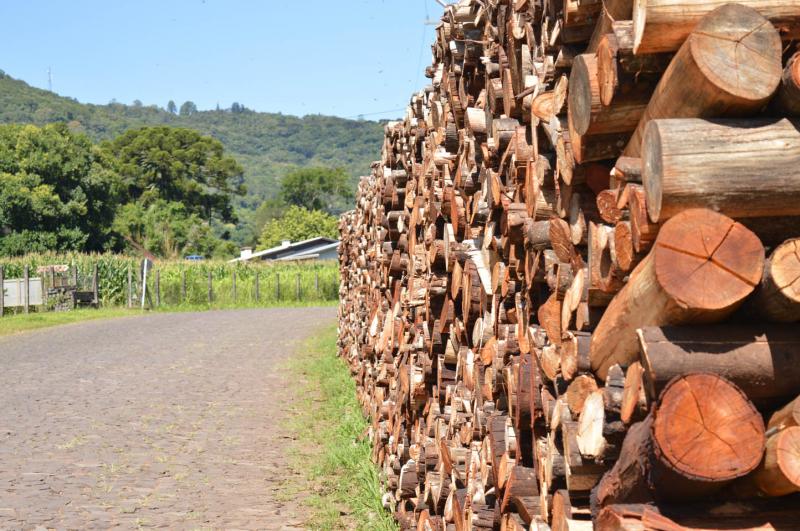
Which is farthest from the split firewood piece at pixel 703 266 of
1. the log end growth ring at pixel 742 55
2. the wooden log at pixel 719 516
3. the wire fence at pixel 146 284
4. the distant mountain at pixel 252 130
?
the distant mountain at pixel 252 130

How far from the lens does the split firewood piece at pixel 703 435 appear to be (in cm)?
178

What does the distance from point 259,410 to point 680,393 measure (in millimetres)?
9907

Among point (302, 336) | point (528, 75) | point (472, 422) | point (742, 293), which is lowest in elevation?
point (302, 336)

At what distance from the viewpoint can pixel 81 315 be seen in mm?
29375

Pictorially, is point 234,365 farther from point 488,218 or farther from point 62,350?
point 488,218

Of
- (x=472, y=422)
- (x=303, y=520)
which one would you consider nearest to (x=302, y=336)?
(x=303, y=520)

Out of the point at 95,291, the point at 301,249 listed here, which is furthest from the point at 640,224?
the point at 301,249

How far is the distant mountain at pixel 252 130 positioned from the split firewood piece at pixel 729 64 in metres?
148

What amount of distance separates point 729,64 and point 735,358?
595 mm

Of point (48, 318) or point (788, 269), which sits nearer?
point (788, 269)

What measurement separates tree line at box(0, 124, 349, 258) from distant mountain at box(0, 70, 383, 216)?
51.3 metres

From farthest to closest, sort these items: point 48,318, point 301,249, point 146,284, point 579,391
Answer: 1. point 301,249
2. point 146,284
3. point 48,318
4. point 579,391

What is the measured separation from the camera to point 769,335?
1912mm

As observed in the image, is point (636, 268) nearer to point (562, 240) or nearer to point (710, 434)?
point (710, 434)
